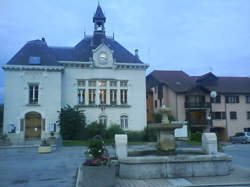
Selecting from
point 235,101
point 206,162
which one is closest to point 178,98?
point 235,101

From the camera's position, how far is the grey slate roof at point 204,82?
154ft

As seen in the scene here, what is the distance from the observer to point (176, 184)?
9078 mm

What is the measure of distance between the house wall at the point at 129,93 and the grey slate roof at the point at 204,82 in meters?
10.3

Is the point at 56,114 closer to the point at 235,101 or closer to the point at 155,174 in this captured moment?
the point at 155,174

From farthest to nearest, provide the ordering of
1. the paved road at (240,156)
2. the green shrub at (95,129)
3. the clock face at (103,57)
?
the clock face at (103,57) → the green shrub at (95,129) → the paved road at (240,156)

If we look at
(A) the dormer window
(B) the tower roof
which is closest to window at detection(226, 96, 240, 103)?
(B) the tower roof

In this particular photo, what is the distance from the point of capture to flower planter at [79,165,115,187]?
28.1ft

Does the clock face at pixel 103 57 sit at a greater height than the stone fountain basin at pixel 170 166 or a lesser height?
greater

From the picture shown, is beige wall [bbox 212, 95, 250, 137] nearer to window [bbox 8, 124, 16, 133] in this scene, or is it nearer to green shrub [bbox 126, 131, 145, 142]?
green shrub [bbox 126, 131, 145, 142]

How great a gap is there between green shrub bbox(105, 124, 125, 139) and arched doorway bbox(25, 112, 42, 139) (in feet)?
27.5

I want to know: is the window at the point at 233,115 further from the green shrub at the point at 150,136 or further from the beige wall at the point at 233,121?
the green shrub at the point at 150,136

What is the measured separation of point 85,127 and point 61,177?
2237cm

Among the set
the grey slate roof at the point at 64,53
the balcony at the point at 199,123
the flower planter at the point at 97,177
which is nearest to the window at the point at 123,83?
the grey slate roof at the point at 64,53

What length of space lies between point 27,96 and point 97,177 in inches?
1060
